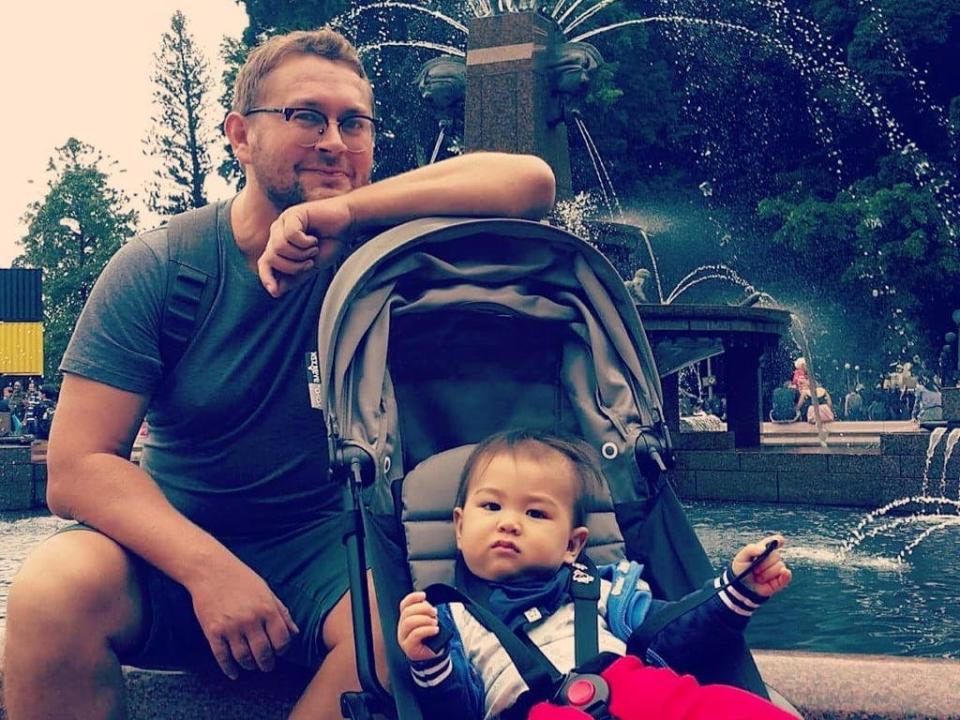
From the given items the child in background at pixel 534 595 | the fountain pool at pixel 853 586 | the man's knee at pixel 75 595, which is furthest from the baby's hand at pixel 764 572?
the fountain pool at pixel 853 586

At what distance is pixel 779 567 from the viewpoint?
2.27 meters

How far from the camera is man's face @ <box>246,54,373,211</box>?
9.36 ft

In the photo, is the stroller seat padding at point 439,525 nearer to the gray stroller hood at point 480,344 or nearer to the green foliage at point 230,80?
the gray stroller hood at point 480,344

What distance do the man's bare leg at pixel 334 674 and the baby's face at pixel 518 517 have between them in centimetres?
26

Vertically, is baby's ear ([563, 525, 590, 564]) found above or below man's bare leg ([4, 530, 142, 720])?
above

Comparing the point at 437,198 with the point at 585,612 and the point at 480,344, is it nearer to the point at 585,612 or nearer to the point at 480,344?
the point at 480,344

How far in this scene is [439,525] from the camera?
8.84 ft

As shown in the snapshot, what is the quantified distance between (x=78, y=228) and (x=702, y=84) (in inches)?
952

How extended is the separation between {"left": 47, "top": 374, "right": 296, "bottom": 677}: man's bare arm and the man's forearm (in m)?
0.71

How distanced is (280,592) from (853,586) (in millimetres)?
4503

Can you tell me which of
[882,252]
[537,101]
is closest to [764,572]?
[537,101]

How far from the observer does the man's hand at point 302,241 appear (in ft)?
8.70

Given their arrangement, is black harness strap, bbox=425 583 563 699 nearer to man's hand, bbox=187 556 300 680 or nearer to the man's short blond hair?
man's hand, bbox=187 556 300 680

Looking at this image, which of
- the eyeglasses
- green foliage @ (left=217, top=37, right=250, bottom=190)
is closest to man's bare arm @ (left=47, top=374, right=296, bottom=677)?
the eyeglasses
